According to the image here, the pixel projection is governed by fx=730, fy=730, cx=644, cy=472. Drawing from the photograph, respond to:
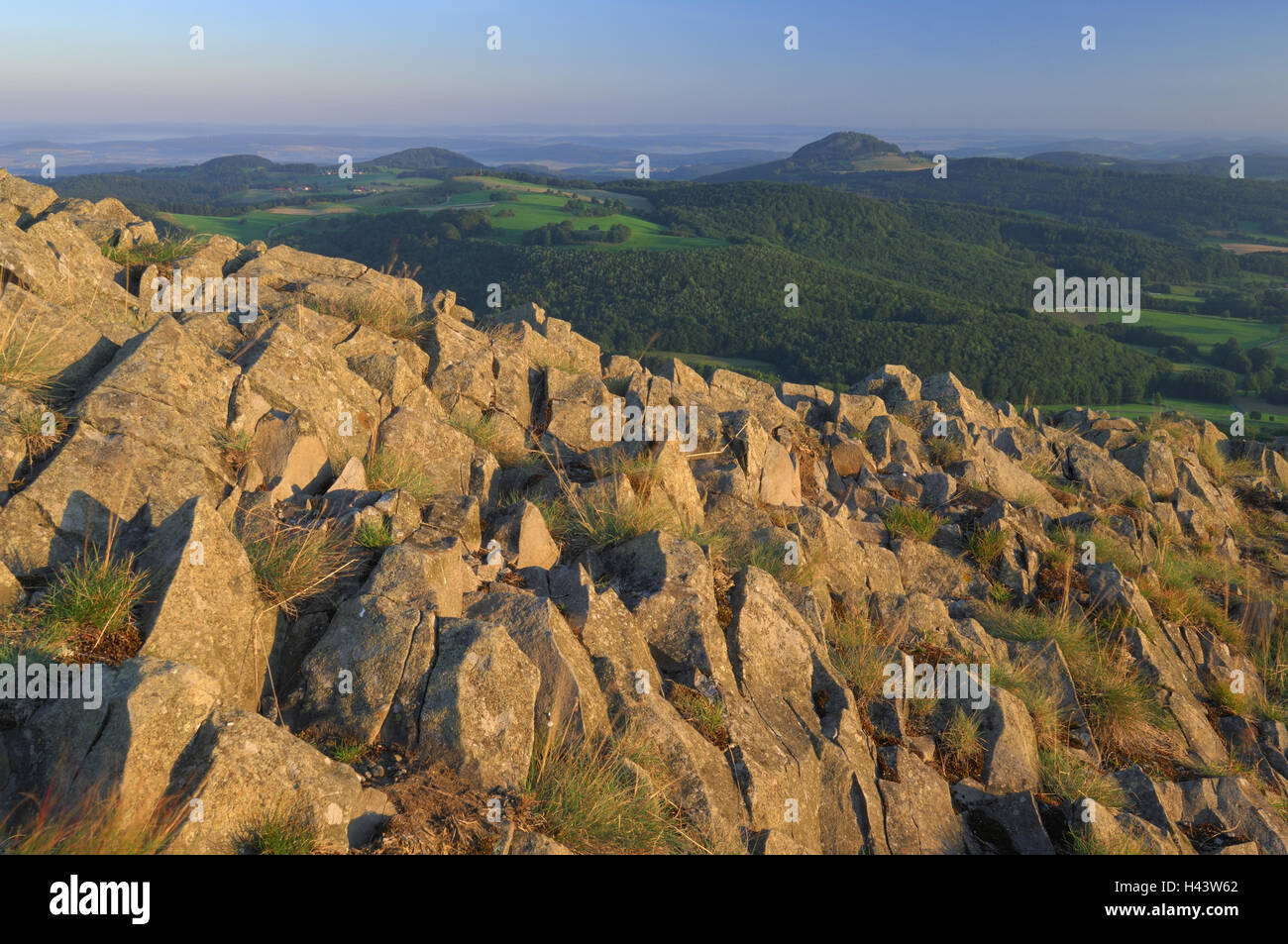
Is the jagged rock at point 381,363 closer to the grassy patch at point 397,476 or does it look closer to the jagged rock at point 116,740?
the grassy patch at point 397,476

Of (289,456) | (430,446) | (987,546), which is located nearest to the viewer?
(289,456)

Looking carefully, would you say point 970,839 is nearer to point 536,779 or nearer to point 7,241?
point 536,779

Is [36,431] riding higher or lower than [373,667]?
higher

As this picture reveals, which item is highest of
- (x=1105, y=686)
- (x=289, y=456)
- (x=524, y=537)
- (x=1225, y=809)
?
(x=289, y=456)

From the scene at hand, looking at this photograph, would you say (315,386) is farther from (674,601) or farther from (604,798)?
(604,798)

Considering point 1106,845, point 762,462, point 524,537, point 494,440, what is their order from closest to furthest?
point 1106,845
point 524,537
point 494,440
point 762,462

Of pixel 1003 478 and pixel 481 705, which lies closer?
pixel 481 705

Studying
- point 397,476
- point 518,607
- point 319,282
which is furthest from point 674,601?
point 319,282
